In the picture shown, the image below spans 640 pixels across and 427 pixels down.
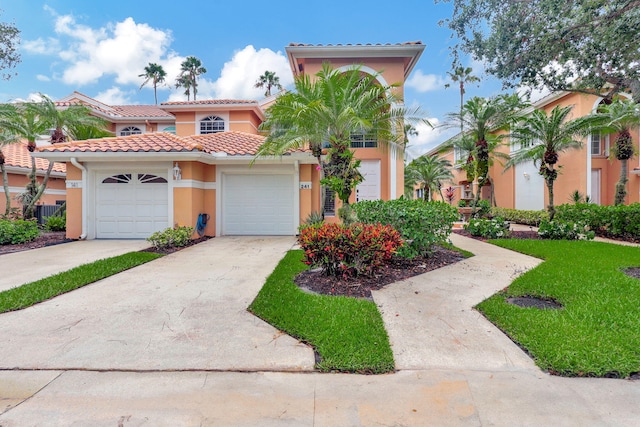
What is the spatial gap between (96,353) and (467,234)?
42.1 ft

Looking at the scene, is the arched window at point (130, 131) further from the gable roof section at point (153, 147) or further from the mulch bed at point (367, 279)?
the mulch bed at point (367, 279)

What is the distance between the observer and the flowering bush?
5.76 meters

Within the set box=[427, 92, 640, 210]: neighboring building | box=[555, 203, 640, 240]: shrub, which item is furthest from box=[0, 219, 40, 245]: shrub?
box=[427, 92, 640, 210]: neighboring building

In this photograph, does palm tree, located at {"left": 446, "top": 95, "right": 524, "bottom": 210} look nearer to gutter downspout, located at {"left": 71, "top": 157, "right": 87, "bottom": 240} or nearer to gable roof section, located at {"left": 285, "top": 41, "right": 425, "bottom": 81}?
gable roof section, located at {"left": 285, "top": 41, "right": 425, "bottom": 81}

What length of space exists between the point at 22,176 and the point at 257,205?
12.4m

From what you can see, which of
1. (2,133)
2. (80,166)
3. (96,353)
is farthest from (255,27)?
(96,353)

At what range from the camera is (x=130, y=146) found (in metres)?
11.1

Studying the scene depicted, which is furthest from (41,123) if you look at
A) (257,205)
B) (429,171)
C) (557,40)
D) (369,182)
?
(429,171)

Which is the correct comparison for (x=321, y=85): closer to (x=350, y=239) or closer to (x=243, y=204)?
(x=350, y=239)

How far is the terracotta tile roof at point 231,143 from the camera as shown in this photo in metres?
12.1

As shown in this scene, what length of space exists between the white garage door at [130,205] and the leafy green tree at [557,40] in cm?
1035

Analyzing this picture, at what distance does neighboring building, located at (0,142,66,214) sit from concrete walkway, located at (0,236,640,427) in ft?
48.1

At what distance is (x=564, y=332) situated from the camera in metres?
3.88

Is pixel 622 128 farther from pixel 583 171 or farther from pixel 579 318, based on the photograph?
pixel 579 318
